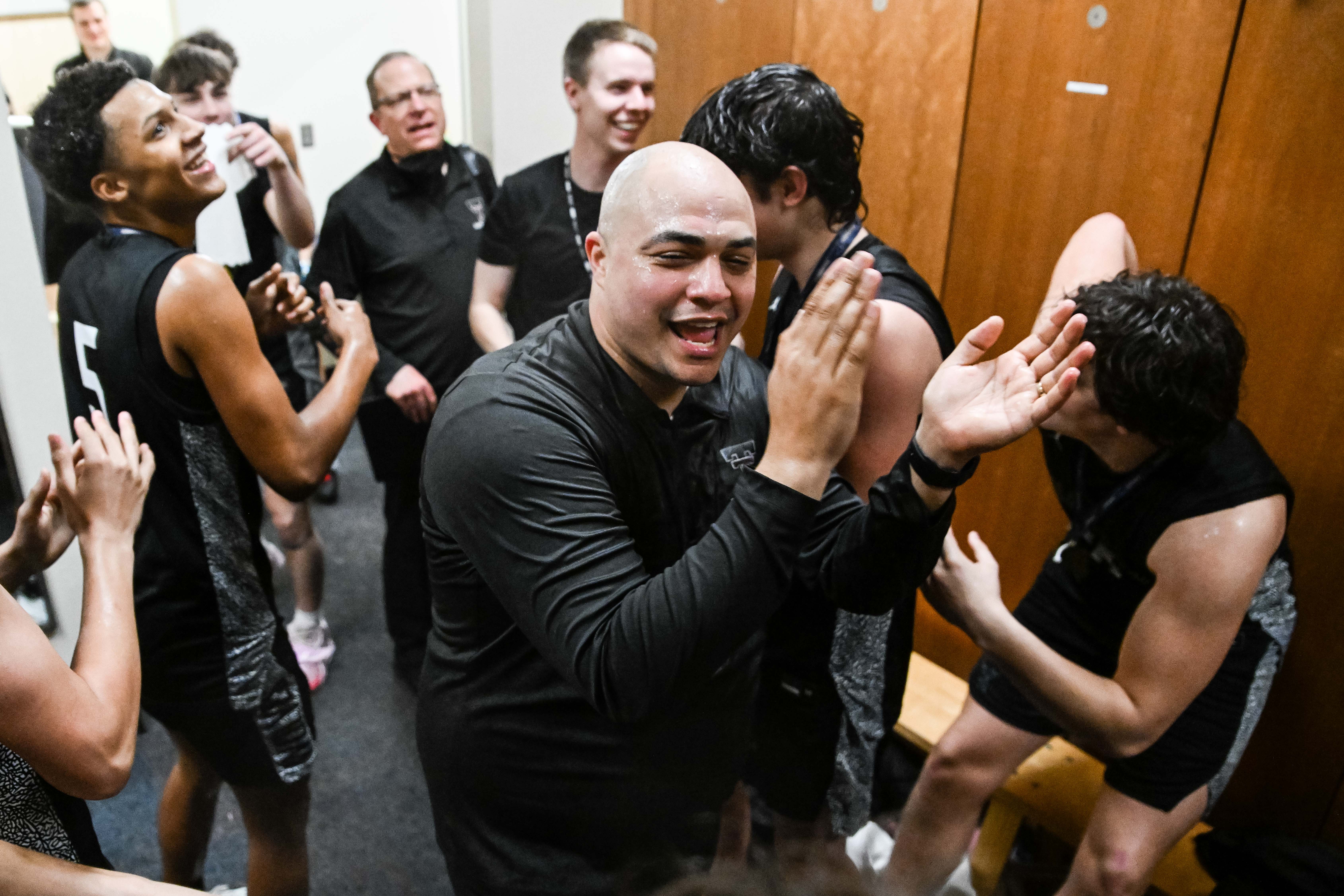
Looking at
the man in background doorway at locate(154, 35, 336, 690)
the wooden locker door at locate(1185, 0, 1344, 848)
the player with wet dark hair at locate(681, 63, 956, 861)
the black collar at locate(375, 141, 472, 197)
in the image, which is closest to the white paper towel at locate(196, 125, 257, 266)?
the man in background doorway at locate(154, 35, 336, 690)

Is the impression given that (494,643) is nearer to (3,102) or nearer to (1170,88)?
(3,102)

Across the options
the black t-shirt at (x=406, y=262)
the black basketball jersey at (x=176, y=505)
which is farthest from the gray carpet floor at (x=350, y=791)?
the black t-shirt at (x=406, y=262)

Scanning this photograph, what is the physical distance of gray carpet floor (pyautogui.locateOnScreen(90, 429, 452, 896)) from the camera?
153 centimetres

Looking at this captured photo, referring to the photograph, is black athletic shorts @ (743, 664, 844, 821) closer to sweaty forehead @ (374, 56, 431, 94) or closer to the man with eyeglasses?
the man with eyeglasses

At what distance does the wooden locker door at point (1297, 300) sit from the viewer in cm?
160

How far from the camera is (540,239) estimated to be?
7.36 feet

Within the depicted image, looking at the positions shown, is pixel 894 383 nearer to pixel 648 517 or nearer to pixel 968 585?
pixel 968 585

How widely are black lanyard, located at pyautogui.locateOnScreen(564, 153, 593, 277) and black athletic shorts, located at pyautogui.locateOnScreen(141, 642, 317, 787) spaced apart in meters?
1.04

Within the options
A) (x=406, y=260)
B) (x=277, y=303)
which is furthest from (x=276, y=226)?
(x=277, y=303)

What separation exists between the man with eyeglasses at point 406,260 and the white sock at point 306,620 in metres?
0.45

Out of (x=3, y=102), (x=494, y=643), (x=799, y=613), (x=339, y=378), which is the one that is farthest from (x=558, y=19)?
(x=494, y=643)

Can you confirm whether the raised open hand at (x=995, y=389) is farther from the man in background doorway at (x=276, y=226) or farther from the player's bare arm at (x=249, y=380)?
the man in background doorway at (x=276, y=226)

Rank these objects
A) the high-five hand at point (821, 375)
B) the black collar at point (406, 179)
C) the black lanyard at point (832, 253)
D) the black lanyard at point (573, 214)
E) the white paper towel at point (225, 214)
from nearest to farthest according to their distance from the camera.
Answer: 1. the high-five hand at point (821, 375)
2. the black lanyard at point (832, 253)
3. the white paper towel at point (225, 214)
4. the black lanyard at point (573, 214)
5. the black collar at point (406, 179)

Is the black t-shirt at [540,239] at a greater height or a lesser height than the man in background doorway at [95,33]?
lesser
